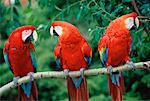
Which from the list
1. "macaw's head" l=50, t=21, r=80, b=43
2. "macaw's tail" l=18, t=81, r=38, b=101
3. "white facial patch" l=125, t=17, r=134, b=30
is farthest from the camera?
"macaw's tail" l=18, t=81, r=38, b=101

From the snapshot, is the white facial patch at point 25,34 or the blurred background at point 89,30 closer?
the white facial patch at point 25,34

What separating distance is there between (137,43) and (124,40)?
0.82 metres

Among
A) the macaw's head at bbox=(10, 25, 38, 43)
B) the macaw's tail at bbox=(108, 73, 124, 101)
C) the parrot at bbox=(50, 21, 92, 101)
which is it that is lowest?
the macaw's tail at bbox=(108, 73, 124, 101)

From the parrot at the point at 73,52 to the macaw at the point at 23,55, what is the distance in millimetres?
225

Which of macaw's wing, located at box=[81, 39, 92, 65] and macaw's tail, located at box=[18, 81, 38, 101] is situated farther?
macaw's tail, located at box=[18, 81, 38, 101]

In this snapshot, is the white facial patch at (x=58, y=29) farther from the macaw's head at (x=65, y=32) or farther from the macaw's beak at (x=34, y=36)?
the macaw's beak at (x=34, y=36)

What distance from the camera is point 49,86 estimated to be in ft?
24.5

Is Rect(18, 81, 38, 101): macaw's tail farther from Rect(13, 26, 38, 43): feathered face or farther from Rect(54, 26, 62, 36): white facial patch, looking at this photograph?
Rect(54, 26, 62, 36): white facial patch

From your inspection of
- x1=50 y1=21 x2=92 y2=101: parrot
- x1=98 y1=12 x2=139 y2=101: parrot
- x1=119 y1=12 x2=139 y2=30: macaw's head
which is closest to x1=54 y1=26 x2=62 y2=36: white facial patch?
x1=50 y1=21 x2=92 y2=101: parrot

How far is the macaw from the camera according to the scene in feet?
13.1

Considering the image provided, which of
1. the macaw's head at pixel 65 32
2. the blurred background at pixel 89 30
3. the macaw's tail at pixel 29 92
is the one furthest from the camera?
the blurred background at pixel 89 30

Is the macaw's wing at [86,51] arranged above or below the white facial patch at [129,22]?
below

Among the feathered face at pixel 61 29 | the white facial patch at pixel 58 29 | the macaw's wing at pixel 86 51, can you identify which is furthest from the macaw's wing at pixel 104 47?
the white facial patch at pixel 58 29

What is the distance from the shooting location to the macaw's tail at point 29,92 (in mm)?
4145
